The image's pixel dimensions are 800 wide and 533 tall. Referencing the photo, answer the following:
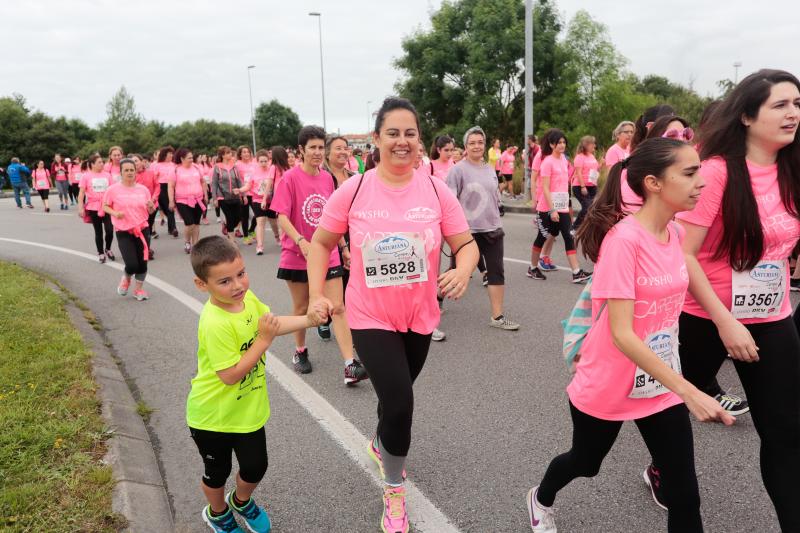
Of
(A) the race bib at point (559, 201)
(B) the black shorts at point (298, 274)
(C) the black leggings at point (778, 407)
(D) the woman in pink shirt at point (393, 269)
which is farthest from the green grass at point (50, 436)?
(A) the race bib at point (559, 201)

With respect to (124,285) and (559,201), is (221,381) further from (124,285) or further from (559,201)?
→ (559,201)

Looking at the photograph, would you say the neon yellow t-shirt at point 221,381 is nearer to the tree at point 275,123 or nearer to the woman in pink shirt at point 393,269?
the woman in pink shirt at point 393,269

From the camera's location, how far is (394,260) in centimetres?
285

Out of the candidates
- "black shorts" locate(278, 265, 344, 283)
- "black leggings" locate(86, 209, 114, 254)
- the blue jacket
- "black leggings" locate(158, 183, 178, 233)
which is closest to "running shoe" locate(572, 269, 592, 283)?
"black shorts" locate(278, 265, 344, 283)

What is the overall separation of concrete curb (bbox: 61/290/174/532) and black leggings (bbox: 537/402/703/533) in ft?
6.32

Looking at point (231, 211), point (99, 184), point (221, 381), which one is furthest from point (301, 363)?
point (99, 184)

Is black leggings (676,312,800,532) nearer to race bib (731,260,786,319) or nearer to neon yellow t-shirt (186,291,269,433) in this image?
race bib (731,260,786,319)

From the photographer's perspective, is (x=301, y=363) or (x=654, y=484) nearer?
(x=654, y=484)

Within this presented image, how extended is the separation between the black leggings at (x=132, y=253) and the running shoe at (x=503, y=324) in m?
4.63

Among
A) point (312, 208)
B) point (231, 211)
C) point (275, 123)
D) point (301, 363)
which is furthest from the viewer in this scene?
point (275, 123)

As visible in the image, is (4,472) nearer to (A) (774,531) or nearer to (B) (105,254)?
(A) (774,531)

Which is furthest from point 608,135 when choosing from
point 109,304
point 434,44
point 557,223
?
point 109,304

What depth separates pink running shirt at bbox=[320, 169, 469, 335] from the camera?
9.53 feet

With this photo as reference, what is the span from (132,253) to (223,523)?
5772 millimetres
